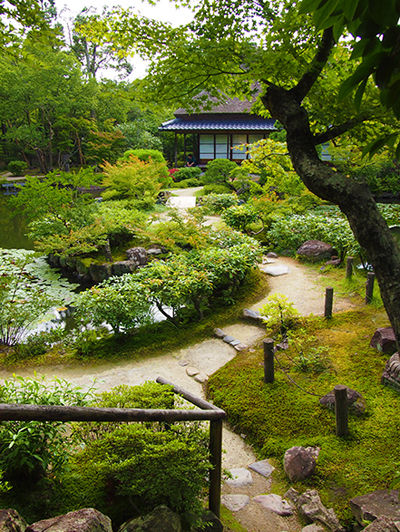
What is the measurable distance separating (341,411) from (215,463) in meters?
1.52

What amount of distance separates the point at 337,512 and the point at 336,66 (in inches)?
148

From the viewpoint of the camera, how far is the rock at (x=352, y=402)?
3.82m

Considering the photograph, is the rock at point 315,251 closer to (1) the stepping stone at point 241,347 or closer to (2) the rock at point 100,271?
(1) the stepping stone at point 241,347

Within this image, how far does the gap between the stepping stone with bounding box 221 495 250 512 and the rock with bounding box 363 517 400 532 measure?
3.40 ft

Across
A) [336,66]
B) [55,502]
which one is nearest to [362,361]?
[336,66]

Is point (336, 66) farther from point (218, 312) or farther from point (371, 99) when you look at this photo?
point (218, 312)

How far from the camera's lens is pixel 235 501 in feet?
9.96

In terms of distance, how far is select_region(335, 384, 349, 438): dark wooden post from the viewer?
3.41 m

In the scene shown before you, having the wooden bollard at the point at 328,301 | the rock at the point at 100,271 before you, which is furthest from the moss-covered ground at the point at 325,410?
the rock at the point at 100,271

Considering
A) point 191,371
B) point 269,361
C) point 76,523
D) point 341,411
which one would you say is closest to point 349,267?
point 269,361

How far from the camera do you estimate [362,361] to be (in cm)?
472

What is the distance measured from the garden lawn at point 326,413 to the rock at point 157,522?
1438 mm

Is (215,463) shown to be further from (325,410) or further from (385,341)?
(385,341)

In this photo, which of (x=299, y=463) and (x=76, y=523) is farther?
(x=299, y=463)
